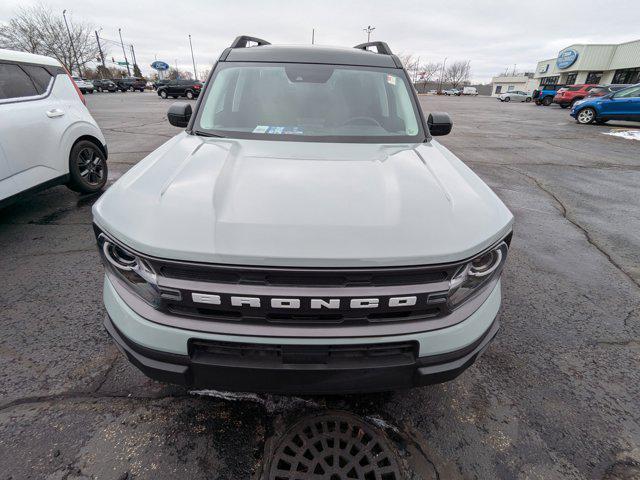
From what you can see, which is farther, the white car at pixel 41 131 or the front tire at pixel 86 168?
the front tire at pixel 86 168

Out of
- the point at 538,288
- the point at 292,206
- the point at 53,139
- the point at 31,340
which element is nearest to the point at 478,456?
the point at 292,206

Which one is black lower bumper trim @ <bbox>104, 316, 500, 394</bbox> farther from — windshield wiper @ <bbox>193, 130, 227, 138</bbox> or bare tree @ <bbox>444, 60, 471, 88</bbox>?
bare tree @ <bbox>444, 60, 471, 88</bbox>

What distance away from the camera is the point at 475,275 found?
1.46 meters

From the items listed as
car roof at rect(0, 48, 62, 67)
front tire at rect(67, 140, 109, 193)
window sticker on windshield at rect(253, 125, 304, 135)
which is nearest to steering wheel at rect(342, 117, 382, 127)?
window sticker on windshield at rect(253, 125, 304, 135)

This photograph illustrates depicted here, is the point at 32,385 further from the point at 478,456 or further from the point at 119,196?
the point at 478,456

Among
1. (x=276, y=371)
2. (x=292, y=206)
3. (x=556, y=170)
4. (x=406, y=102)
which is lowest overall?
(x=556, y=170)

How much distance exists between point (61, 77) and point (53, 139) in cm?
102

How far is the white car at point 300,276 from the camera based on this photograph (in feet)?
4.19

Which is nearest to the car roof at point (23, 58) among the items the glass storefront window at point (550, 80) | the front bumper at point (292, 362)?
the front bumper at point (292, 362)

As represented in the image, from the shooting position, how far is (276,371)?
1.34 meters

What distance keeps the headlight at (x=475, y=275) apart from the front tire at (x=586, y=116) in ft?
61.9

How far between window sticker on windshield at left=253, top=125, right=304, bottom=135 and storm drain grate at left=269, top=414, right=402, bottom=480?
1.76 m

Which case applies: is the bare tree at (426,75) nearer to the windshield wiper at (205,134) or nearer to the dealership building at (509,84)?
the dealership building at (509,84)

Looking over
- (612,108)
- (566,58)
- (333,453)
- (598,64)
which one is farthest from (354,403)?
(566,58)
